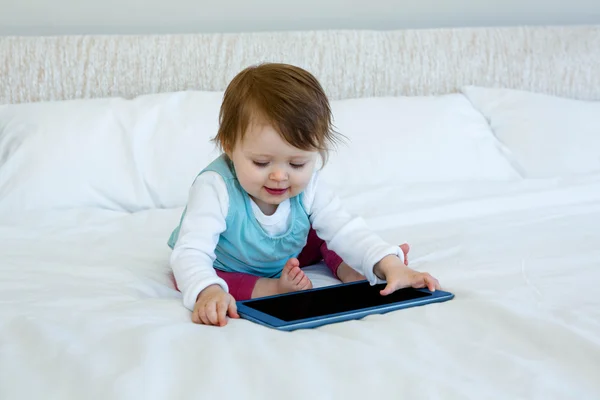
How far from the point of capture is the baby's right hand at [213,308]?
3.09 ft

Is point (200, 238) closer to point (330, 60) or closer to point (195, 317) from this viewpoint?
point (195, 317)

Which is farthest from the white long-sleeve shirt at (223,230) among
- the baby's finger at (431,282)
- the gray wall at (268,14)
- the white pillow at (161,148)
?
the gray wall at (268,14)

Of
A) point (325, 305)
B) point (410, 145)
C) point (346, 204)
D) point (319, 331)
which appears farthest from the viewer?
point (410, 145)

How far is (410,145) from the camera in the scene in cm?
186

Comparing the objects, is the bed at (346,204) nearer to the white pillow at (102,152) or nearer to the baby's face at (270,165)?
the white pillow at (102,152)

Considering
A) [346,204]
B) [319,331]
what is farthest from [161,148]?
[319,331]

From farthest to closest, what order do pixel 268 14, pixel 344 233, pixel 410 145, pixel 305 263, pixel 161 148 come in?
1. pixel 268 14
2. pixel 410 145
3. pixel 161 148
4. pixel 305 263
5. pixel 344 233

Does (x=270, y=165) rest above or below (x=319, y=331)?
above

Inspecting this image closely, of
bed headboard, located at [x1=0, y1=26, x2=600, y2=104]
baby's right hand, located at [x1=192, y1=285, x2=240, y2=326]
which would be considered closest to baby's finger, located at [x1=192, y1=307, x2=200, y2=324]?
baby's right hand, located at [x1=192, y1=285, x2=240, y2=326]

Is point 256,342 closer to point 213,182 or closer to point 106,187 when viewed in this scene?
point 213,182

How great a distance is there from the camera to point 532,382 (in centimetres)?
70

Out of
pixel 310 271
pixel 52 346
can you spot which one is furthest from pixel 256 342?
pixel 310 271

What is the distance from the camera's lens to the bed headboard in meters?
1.93

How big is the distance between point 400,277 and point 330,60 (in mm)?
1124
